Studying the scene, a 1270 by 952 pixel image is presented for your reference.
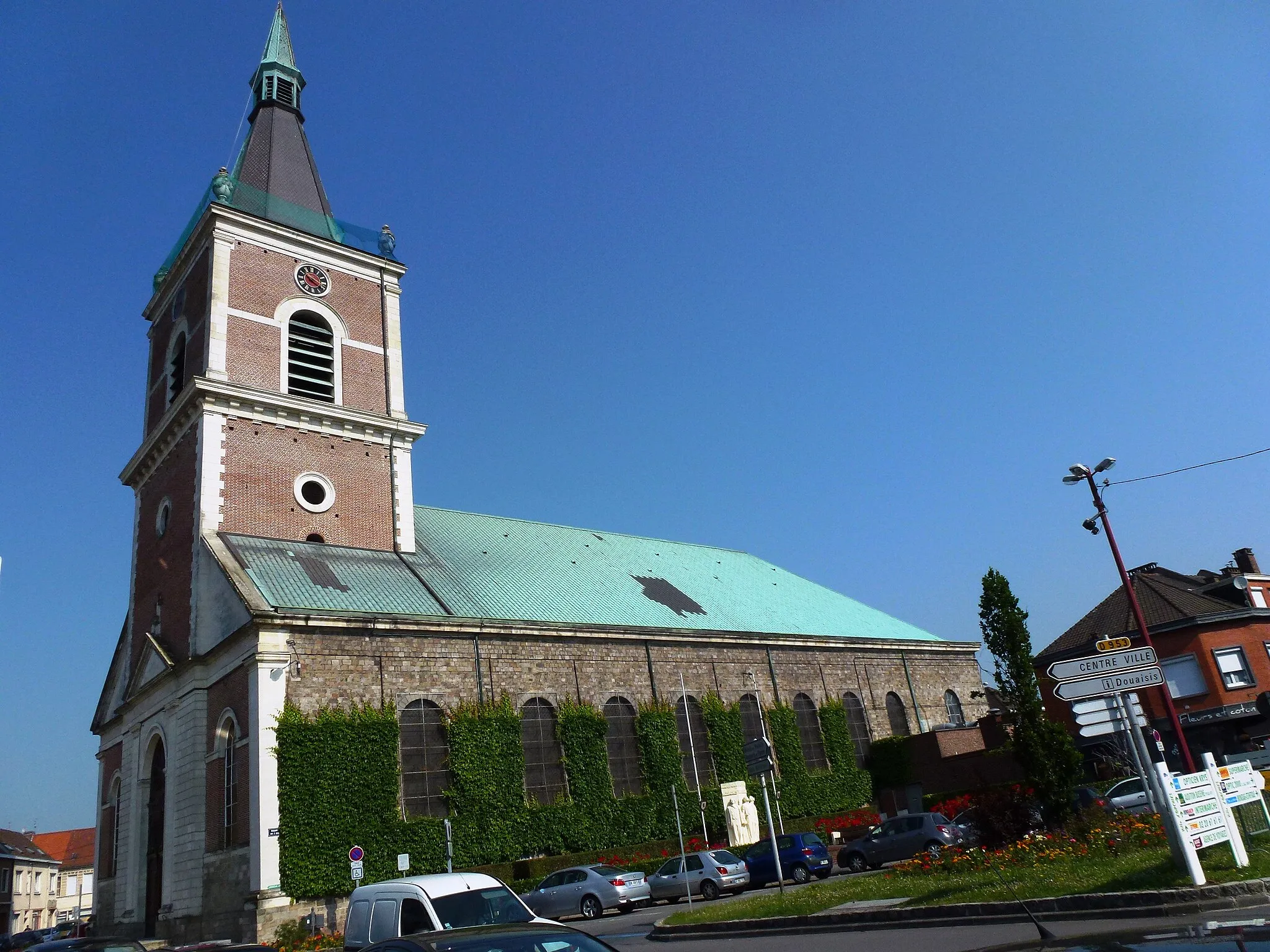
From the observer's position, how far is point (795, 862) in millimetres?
24062

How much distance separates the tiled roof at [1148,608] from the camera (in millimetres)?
37656

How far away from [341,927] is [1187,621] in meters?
33.4

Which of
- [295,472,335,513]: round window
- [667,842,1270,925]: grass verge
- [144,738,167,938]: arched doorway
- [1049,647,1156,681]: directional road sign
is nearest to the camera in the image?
[667,842,1270,925]: grass verge

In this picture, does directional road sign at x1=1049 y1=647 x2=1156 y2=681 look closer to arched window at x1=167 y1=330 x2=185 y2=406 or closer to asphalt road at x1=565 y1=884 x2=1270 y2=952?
asphalt road at x1=565 y1=884 x2=1270 y2=952

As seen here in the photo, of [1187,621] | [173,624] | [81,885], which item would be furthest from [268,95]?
[81,885]

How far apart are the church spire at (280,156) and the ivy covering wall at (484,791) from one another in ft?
63.0

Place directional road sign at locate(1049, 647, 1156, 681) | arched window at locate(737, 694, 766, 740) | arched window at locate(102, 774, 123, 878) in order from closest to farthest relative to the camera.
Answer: directional road sign at locate(1049, 647, 1156, 681) → arched window at locate(102, 774, 123, 878) → arched window at locate(737, 694, 766, 740)

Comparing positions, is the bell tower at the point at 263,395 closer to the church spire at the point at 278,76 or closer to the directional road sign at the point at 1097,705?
the church spire at the point at 278,76

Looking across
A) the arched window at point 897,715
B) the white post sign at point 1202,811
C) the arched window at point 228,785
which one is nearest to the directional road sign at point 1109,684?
the white post sign at point 1202,811

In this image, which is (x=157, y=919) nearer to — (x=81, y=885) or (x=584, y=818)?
(x=584, y=818)

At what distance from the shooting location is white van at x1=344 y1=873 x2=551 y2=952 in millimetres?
12516

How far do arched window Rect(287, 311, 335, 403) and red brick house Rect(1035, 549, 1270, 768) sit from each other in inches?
1149

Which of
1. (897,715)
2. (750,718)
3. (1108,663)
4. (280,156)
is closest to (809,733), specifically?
(750,718)

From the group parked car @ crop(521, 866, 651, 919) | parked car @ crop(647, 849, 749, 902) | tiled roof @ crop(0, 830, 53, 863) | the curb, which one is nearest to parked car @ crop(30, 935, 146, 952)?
the curb
